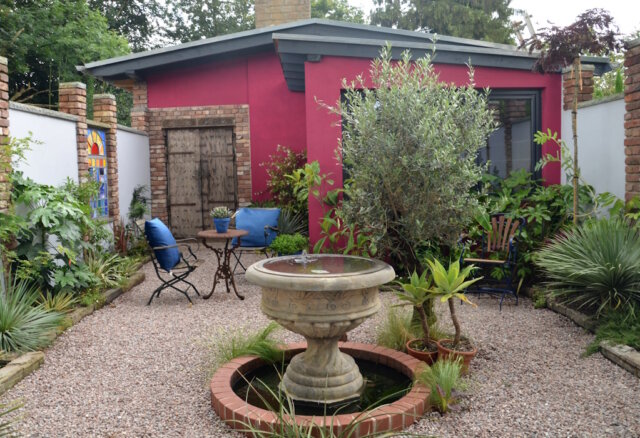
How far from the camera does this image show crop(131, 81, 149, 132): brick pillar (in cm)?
1016

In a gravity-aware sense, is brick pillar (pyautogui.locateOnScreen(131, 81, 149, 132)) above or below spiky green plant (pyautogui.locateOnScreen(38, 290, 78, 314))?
above

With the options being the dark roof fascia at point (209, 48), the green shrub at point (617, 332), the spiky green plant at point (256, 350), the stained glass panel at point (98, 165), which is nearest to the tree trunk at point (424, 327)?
the spiky green plant at point (256, 350)

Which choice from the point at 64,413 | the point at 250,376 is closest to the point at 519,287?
the point at 250,376

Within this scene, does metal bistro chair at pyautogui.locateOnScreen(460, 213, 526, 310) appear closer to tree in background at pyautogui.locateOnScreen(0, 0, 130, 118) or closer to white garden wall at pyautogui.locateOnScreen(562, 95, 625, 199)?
white garden wall at pyautogui.locateOnScreen(562, 95, 625, 199)

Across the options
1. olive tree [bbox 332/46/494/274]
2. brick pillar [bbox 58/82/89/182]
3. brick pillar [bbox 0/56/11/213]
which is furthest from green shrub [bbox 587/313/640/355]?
brick pillar [bbox 58/82/89/182]

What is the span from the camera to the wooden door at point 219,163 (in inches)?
403

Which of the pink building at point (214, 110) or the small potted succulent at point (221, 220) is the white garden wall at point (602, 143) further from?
the small potted succulent at point (221, 220)

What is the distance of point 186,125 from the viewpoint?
10.2 metres

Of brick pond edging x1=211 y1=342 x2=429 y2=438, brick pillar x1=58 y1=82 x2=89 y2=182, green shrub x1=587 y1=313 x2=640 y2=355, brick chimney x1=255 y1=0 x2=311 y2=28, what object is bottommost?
brick pond edging x1=211 y1=342 x2=429 y2=438

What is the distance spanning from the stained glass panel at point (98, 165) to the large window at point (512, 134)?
559 centimetres

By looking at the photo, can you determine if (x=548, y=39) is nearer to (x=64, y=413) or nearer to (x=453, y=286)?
(x=453, y=286)

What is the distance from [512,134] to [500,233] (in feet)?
6.25

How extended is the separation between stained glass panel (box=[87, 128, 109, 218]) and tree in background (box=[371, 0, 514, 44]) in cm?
1455

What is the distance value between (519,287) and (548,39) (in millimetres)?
2965
